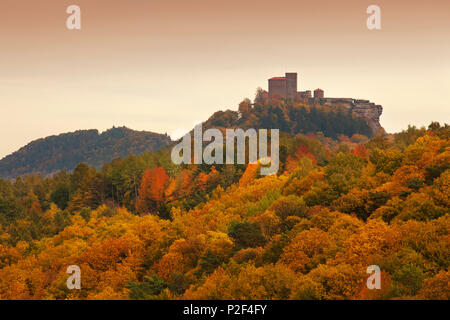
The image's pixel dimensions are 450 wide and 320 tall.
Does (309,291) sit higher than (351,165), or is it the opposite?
(351,165)

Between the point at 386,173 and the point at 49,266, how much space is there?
52.9 meters

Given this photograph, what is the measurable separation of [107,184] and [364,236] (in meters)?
106

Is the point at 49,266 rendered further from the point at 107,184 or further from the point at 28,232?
the point at 107,184

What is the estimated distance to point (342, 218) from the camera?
196ft

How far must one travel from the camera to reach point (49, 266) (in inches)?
3268

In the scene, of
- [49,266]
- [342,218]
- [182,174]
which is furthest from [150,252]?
[182,174]
